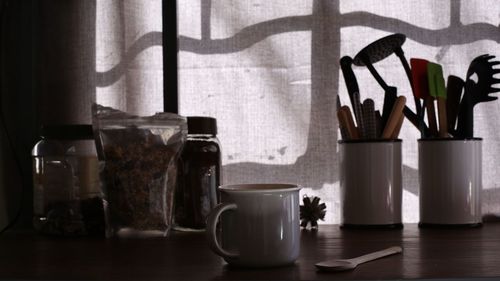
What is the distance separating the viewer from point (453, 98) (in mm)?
991

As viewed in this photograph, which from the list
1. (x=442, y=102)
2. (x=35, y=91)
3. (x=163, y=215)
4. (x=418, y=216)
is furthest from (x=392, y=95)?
(x=35, y=91)

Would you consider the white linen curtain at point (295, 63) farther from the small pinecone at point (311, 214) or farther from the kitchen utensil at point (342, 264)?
the kitchen utensil at point (342, 264)

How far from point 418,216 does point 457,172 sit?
0.17m

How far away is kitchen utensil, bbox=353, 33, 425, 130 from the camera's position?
96 centimetres

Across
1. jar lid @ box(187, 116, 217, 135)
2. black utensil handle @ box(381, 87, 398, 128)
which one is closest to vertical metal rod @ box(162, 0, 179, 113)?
jar lid @ box(187, 116, 217, 135)

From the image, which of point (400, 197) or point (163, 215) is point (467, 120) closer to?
point (400, 197)

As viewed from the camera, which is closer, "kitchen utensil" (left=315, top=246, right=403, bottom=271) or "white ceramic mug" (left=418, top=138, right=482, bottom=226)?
"kitchen utensil" (left=315, top=246, right=403, bottom=271)

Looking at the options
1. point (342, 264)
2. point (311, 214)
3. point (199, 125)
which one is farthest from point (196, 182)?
point (342, 264)

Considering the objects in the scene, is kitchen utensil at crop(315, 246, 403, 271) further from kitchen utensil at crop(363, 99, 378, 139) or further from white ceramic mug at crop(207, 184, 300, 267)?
kitchen utensil at crop(363, 99, 378, 139)

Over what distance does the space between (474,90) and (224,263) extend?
0.56 metres

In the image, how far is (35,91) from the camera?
1.10 meters

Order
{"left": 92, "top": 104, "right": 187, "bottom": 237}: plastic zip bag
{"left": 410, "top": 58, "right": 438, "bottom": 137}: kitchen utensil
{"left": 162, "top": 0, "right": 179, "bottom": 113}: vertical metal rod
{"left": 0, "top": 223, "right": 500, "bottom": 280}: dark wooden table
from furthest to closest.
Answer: {"left": 162, "top": 0, "right": 179, "bottom": 113}: vertical metal rod → {"left": 410, "top": 58, "right": 438, "bottom": 137}: kitchen utensil → {"left": 92, "top": 104, "right": 187, "bottom": 237}: plastic zip bag → {"left": 0, "top": 223, "right": 500, "bottom": 280}: dark wooden table

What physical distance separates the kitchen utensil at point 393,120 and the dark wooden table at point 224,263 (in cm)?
16

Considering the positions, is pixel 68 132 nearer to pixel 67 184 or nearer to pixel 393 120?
pixel 67 184
